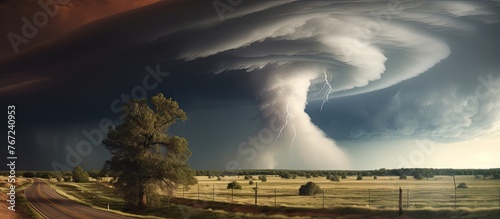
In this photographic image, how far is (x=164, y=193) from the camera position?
40344 millimetres

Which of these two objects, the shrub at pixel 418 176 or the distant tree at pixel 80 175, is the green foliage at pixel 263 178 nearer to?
the shrub at pixel 418 176

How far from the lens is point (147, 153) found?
41469mm

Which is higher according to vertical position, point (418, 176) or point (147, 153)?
point (147, 153)

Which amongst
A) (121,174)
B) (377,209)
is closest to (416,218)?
(377,209)

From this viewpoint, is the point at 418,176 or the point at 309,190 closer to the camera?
the point at 309,190

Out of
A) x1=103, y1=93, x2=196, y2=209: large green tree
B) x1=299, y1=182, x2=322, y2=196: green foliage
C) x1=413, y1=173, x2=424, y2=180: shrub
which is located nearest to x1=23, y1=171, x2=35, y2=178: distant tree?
x1=103, y1=93, x2=196, y2=209: large green tree

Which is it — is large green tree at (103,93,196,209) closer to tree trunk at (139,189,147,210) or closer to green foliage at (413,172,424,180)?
tree trunk at (139,189,147,210)

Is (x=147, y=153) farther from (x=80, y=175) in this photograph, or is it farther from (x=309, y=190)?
(x=80, y=175)

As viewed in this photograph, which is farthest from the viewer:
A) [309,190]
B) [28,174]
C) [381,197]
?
[28,174]

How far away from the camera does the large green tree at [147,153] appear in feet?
132

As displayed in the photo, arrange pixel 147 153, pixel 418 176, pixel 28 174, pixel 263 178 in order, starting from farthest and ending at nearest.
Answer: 1. pixel 28 174
2. pixel 263 178
3. pixel 418 176
4. pixel 147 153

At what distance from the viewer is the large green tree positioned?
4031 centimetres

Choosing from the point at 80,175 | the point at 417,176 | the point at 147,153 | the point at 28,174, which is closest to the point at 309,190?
the point at 147,153

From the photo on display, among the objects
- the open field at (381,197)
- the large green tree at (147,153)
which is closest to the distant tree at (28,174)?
the open field at (381,197)
